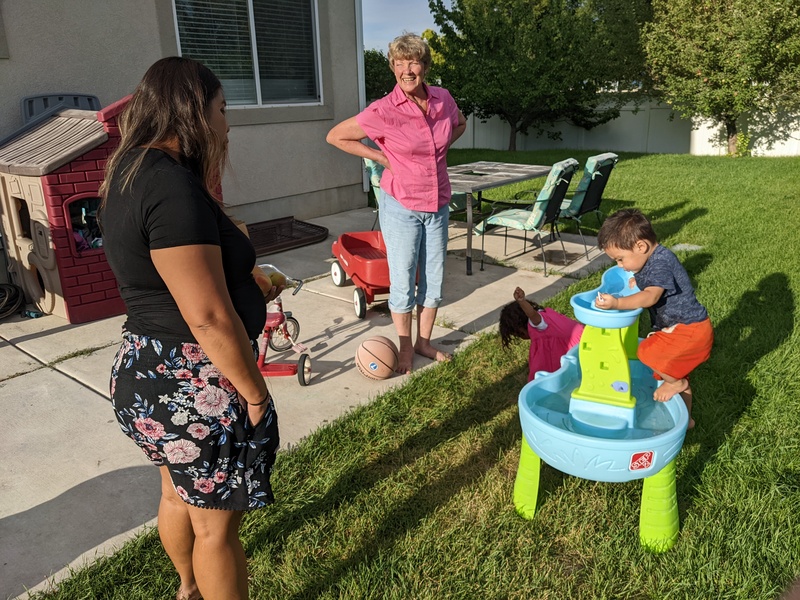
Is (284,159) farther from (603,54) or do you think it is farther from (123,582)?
(603,54)

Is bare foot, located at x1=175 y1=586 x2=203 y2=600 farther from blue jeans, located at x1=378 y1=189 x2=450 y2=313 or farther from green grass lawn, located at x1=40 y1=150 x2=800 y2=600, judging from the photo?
blue jeans, located at x1=378 y1=189 x2=450 y2=313

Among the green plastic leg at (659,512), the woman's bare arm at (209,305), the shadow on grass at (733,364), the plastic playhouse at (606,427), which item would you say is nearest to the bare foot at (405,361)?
the plastic playhouse at (606,427)

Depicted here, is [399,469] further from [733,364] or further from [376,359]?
[733,364]

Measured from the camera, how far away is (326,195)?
31.5 feet

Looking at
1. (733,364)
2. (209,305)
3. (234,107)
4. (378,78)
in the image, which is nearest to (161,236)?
(209,305)

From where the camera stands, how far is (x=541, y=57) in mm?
20828

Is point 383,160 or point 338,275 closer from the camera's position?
point 383,160

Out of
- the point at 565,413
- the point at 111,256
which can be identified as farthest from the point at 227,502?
the point at 565,413

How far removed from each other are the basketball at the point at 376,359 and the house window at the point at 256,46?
5.16 m

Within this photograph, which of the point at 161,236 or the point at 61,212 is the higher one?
the point at 161,236

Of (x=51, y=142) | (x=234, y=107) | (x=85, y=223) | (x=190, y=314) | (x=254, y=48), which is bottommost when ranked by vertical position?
(x=85, y=223)

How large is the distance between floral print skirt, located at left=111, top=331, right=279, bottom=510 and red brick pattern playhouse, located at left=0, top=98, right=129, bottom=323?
3740mm

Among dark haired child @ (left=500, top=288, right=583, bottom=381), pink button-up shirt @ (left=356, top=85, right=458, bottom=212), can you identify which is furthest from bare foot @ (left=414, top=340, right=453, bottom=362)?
pink button-up shirt @ (left=356, top=85, right=458, bottom=212)

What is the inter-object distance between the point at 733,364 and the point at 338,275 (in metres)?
3.53
